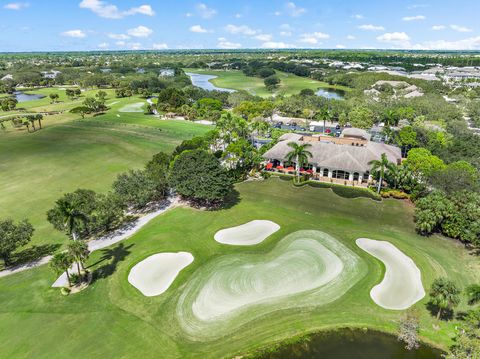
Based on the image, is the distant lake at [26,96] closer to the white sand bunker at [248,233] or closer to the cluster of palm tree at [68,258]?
the cluster of palm tree at [68,258]

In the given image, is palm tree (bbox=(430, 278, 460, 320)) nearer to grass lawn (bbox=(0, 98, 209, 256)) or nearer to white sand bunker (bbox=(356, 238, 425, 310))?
white sand bunker (bbox=(356, 238, 425, 310))

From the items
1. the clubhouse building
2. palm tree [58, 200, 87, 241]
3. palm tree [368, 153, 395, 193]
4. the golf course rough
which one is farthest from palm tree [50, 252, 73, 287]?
palm tree [368, 153, 395, 193]

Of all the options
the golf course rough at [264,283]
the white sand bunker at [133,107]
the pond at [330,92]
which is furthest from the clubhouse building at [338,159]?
the pond at [330,92]

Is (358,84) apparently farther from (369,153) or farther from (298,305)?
(298,305)

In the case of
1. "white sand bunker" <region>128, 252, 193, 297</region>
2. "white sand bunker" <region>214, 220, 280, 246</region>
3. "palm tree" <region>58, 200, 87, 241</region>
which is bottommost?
"white sand bunker" <region>128, 252, 193, 297</region>

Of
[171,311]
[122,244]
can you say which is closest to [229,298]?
[171,311]

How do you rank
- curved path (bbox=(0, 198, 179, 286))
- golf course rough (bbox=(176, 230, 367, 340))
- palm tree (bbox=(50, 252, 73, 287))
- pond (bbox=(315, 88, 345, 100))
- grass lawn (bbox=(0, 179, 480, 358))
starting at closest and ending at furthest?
1. grass lawn (bbox=(0, 179, 480, 358))
2. golf course rough (bbox=(176, 230, 367, 340))
3. palm tree (bbox=(50, 252, 73, 287))
4. curved path (bbox=(0, 198, 179, 286))
5. pond (bbox=(315, 88, 345, 100))

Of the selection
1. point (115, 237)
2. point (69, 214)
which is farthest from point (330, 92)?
point (69, 214)
